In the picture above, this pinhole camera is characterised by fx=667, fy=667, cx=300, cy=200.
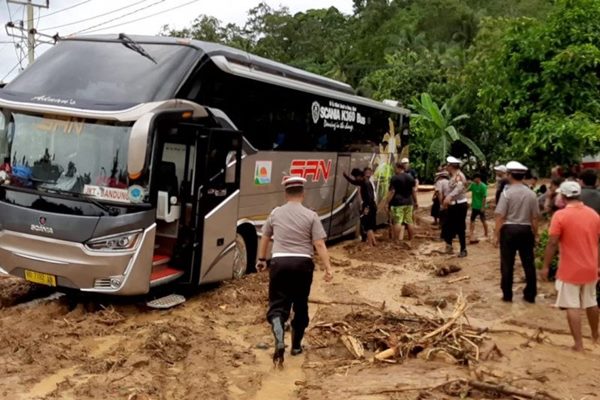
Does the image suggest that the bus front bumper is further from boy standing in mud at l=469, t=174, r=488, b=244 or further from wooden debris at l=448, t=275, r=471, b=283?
boy standing in mud at l=469, t=174, r=488, b=244

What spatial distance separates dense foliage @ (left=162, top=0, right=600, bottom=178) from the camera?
11945mm

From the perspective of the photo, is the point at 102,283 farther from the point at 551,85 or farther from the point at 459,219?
the point at 551,85

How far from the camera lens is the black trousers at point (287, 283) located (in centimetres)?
644

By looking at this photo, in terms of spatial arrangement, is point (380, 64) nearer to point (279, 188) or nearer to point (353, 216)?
point (353, 216)

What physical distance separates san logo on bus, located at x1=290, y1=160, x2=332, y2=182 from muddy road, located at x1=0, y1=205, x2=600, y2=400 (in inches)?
107

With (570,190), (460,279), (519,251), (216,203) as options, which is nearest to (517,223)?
(519,251)

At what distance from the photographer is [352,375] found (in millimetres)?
6152

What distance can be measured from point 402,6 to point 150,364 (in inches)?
2237

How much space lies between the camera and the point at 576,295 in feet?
23.1

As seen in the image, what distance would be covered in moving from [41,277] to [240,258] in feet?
10.5

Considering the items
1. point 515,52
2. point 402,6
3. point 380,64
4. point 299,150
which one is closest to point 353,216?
point 299,150

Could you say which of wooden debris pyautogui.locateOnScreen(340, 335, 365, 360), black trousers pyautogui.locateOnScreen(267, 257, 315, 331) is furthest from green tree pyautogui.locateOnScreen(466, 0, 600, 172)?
black trousers pyautogui.locateOnScreen(267, 257, 315, 331)

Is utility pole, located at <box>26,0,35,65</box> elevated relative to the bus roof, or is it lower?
elevated

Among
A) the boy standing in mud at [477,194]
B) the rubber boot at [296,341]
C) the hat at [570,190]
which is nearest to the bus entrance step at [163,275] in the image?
the rubber boot at [296,341]
